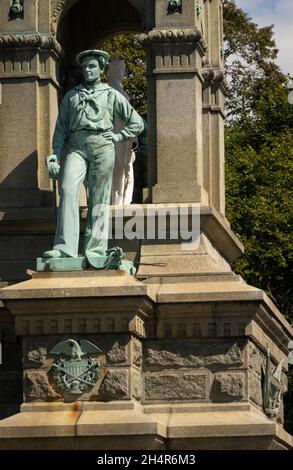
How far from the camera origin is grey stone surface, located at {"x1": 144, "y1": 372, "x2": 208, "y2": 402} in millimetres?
19312

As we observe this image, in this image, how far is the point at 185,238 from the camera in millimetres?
20219

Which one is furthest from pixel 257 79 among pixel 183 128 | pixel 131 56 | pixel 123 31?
pixel 183 128

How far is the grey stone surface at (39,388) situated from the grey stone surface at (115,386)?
20.2 inches

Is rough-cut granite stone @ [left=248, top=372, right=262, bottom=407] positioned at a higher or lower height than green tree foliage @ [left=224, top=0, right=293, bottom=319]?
lower

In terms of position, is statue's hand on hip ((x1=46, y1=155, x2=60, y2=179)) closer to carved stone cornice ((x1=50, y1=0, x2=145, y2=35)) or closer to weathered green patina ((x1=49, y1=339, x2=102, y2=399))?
weathered green patina ((x1=49, y1=339, x2=102, y2=399))

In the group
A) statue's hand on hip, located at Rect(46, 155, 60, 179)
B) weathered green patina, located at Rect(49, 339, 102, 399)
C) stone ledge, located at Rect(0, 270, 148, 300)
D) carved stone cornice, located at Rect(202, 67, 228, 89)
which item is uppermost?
carved stone cornice, located at Rect(202, 67, 228, 89)

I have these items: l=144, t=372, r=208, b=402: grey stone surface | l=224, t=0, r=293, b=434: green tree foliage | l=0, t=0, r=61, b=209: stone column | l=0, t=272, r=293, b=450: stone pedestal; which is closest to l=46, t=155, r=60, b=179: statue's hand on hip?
l=0, t=272, r=293, b=450: stone pedestal

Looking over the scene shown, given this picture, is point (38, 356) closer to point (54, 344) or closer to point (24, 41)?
point (54, 344)

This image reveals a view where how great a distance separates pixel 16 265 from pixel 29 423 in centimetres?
251

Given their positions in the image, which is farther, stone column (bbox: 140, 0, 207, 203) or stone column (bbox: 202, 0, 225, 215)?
stone column (bbox: 202, 0, 225, 215)

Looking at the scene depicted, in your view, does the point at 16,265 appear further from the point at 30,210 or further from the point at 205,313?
the point at 205,313

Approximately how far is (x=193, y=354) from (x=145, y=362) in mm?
502

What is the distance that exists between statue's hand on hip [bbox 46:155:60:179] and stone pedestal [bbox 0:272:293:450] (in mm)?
1107

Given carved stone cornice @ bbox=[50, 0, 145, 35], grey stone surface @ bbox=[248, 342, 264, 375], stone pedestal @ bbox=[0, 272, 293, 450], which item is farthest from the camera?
carved stone cornice @ bbox=[50, 0, 145, 35]
